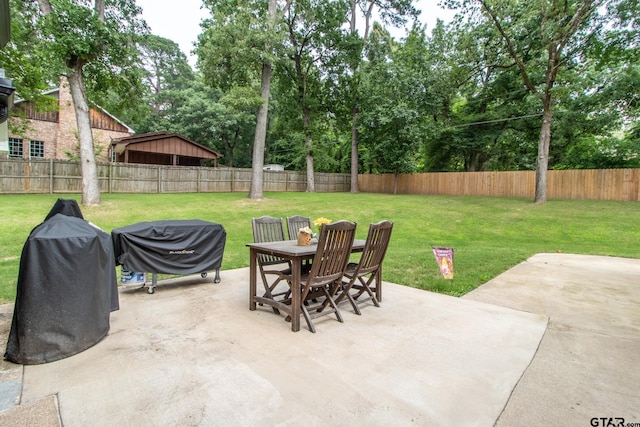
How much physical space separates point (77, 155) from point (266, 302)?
2123cm

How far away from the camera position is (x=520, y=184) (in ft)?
54.7

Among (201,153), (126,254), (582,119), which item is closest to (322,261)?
(126,254)

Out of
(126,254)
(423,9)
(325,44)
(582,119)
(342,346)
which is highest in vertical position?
(423,9)

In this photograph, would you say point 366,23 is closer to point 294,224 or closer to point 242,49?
point 242,49

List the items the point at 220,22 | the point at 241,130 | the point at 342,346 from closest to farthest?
the point at 342,346 → the point at 220,22 → the point at 241,130

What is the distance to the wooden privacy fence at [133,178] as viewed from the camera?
12984 millimetres

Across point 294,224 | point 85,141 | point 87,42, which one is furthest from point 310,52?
point 294,224

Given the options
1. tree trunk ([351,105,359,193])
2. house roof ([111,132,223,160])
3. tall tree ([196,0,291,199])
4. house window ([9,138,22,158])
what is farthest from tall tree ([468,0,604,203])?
house window ([9,138,22,158])

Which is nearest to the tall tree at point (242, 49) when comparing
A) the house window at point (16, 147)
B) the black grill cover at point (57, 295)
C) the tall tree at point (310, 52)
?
the tall tree at point (310, 52)

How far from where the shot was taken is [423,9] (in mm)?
19969

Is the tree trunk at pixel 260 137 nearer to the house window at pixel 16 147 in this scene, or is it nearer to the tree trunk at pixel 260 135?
the tree trunk at pixel 260 135

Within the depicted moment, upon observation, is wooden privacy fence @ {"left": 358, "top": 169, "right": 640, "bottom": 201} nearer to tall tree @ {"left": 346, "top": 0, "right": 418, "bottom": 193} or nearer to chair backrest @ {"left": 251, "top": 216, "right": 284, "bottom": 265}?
tall tree @ {"left": 346, "top": 0, "right": 418, "bottom": 193}

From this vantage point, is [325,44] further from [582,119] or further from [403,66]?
[582,119]

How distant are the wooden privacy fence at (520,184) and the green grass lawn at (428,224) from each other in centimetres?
137
